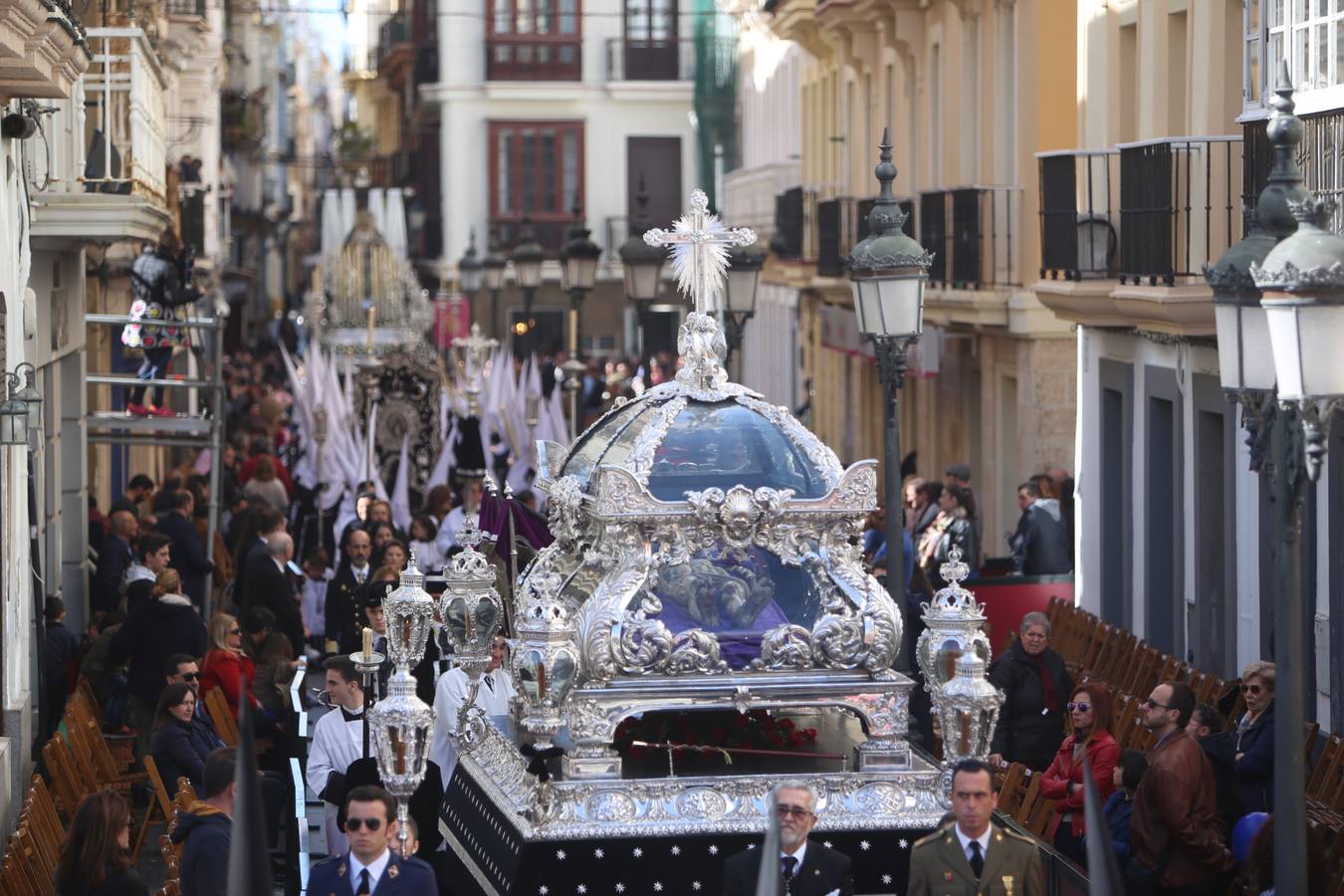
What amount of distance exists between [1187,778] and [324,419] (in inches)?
652

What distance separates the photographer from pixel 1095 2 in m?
21.3

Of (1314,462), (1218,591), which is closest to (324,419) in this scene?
(1218,591)

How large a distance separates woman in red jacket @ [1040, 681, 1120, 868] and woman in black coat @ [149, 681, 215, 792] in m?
3.98

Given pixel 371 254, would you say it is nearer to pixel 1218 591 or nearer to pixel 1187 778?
pixel 1218 591

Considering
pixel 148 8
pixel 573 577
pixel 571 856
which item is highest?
pixel 148 8

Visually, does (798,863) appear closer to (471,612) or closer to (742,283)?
(471,612)

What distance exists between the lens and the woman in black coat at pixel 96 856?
32.2 ft

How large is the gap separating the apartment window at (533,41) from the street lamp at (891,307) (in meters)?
42.2

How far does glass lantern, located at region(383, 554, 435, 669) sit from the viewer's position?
457 inches

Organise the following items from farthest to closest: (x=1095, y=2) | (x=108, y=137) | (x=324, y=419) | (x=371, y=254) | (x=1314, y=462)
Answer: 1. (x=371, y=254)
2. (x=324, y=419)
3. (x=1095, y=2)
4. (x=108, y=137)
5. (x=1314, y=462)

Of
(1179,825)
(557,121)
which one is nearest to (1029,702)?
(1179,825)

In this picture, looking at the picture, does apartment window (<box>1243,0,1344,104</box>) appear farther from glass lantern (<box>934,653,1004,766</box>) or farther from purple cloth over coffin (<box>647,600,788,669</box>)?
glass lantern (<box>934,653,1004,766</box>)

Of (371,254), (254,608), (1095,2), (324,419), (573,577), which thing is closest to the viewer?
(573,577)

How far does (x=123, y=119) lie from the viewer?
22.8 m
